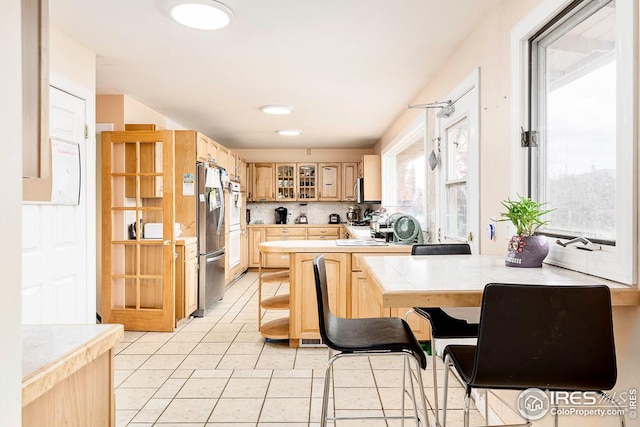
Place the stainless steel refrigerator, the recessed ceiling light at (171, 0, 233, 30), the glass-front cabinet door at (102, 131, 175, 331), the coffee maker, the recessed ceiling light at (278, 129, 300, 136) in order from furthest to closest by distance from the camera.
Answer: the coffee maker, the recessed ceiling light at (278, 129, 300, 136), the stainless steel refrigerator, the glass-front cabinet door at (102, 131, 175, 331), the recessed ceiling light at (171, 0, 233, 30)

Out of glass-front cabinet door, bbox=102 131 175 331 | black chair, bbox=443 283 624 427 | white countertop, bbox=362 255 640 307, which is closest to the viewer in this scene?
black chair, bbox=443 283 624 427

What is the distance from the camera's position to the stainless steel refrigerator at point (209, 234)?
4395mm

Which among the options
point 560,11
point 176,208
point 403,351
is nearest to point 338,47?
point 560,11

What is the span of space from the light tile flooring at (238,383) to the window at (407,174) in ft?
6.05

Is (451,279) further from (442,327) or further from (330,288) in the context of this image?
(330,288)

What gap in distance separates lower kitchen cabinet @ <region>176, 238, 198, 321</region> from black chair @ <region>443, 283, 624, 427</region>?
3.48 metres

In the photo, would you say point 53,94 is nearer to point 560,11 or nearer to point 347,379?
point 347,379

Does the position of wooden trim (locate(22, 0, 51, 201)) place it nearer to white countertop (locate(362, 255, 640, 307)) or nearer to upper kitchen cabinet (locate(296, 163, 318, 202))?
white countertop (locate(362, 255, 640, 307))

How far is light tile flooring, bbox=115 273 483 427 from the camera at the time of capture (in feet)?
7.48

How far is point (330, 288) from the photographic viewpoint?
11.3ft

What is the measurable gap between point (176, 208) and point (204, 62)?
Answer: 1767mm

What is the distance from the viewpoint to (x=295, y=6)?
230 cm

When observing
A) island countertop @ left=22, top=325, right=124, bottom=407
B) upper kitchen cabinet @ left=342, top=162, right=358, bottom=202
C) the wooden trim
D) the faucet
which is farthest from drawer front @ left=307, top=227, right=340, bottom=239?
the wooden trim

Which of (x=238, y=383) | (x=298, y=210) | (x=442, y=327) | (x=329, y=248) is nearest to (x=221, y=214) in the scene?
(x=329, y=248)
